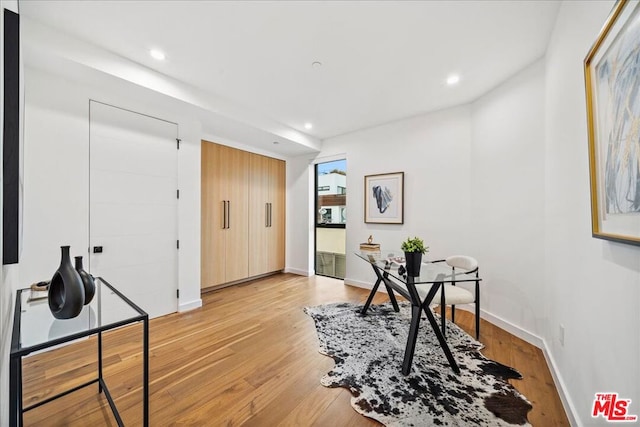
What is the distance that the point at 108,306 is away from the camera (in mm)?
1439

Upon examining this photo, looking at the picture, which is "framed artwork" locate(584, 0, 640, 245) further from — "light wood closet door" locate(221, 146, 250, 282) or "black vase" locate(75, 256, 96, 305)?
"light wood closet door" locate(221, 146, 250, 282)

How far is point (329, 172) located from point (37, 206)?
3950mm

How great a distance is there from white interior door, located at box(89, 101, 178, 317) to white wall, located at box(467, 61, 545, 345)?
3740mm

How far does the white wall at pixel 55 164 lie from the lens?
2.17m

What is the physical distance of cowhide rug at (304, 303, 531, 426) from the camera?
1.52 m

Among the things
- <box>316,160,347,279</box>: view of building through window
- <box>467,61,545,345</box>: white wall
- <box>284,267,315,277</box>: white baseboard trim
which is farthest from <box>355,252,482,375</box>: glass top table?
<box>284,267,315,277</box>: white baseboard trim

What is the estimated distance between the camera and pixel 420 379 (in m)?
1.83

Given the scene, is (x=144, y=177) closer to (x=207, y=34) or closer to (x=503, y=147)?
(x=207, y=34)

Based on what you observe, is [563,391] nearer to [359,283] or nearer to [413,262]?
[413,262]

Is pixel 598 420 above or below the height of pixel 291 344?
above

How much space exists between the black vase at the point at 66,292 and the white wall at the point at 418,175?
310 cm

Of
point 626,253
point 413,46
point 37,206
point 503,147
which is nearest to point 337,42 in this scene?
point 413,46

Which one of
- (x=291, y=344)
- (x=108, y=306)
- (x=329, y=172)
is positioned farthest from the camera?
(x=329, y=172)

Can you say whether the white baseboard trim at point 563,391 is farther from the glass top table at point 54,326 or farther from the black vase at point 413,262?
the glass top table at point 54,326
